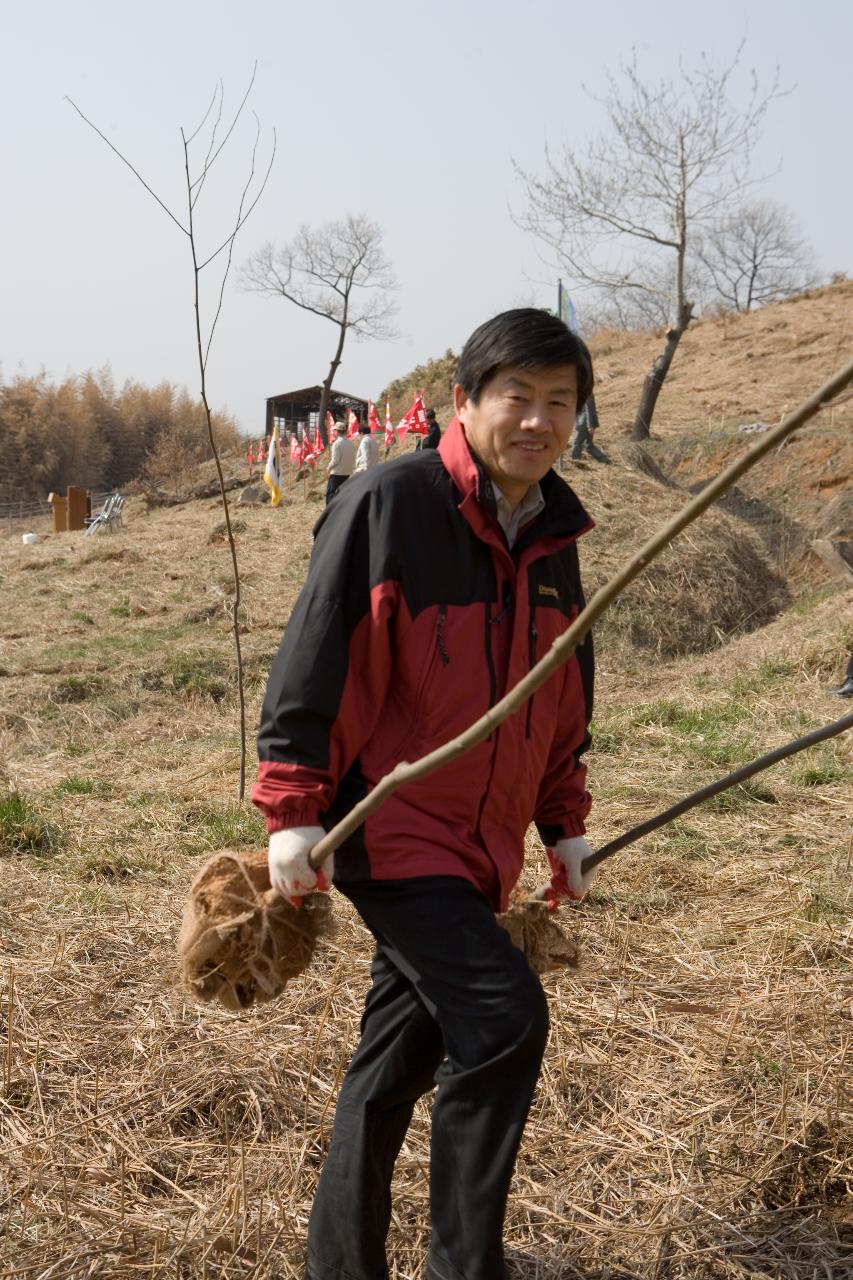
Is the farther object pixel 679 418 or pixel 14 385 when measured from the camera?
pixel 14 385

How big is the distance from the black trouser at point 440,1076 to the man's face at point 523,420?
0.70 meters

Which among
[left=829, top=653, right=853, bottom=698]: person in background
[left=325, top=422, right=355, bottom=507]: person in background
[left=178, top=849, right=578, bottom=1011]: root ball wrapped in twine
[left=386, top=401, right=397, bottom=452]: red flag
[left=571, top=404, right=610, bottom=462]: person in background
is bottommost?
[left=829, top=653, right=853, bottom=698]: person in background

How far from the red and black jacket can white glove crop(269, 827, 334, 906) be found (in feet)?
0.06

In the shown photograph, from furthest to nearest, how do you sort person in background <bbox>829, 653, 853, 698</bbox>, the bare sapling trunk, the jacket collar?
the bare sapling trunk
person in background <bbox>829, 653, 853, 698</bbox>
the jacket collar

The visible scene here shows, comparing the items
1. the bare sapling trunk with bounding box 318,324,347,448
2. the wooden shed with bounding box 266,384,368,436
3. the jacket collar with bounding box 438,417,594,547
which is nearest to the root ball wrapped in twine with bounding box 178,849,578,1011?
the jacket collar with bounding box 438,417,594,547

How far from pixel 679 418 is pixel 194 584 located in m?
9.40

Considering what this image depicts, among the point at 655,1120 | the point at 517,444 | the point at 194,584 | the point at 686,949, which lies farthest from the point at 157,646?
the point at 517,444

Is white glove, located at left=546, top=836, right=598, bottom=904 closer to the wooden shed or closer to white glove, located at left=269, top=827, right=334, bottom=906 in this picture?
white glove, located at left=269, top=827, right=334, bottom=906

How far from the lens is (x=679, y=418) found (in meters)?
18.9

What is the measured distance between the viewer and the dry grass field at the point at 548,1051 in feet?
8.05

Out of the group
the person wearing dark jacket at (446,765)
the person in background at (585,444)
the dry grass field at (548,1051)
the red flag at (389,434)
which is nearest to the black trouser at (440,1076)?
the person wearing dark jacket at (446,765)

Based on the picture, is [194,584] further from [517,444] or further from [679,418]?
[517,444]

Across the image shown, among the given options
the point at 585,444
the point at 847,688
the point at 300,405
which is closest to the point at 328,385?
the point at 300,405

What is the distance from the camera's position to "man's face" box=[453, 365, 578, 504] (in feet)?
6.54
